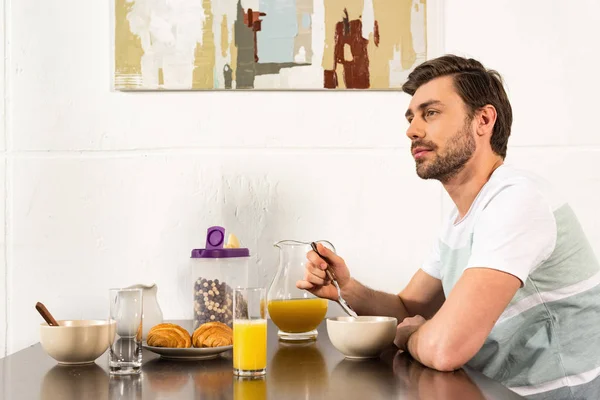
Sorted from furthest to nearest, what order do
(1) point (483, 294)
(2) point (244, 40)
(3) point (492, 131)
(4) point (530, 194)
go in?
(2) point (244, 40)
(3) point (492, 131)
(4) point (530, 194)
(1) point (483, 294)

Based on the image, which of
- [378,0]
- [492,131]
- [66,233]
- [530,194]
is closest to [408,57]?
[378,0]

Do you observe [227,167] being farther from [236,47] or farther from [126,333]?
[126,333]

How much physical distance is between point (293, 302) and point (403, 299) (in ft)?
1.33

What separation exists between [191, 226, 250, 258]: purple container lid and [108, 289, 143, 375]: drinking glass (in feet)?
1.34

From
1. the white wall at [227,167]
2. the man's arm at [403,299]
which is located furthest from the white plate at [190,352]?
the white wall at [227,167]

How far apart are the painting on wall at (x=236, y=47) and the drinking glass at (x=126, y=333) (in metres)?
0.98

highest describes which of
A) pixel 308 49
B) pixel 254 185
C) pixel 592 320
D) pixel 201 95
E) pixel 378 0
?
pixel 378 0

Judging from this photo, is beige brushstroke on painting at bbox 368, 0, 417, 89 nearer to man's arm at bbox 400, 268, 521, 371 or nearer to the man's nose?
the man's nose

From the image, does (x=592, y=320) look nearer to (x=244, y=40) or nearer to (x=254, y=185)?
(x=254, y=185)

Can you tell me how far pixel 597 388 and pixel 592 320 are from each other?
0.44ft

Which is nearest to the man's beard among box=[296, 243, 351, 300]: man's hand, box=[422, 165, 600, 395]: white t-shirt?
box=[422, 165, 600, 395]: white t-shirt

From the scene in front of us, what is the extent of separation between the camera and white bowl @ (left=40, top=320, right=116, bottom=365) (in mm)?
1227

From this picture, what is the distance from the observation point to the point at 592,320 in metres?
1.43

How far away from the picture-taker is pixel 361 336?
50.6 inches
